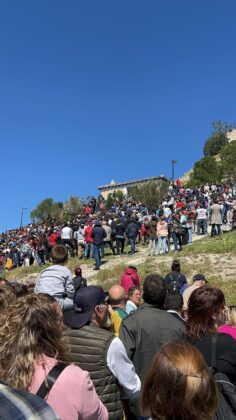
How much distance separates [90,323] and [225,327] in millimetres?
1142

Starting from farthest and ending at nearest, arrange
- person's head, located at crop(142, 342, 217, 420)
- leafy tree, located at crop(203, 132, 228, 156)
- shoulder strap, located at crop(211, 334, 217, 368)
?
leafy tree, located at crop(203, 132, 228, 156)
shoulder strap, located at crop(211, 334, 217, 368)
person's head, located at crop(142, 342, 217, 420)

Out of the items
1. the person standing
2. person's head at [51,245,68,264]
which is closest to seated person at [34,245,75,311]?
person's head at [51,245,68,264]

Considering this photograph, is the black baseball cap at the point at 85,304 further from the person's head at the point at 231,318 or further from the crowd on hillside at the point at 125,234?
the crowd on hillside at the point at 125,234

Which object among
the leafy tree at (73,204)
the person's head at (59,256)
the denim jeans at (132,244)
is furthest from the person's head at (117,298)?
the leafy tree at (73,204)

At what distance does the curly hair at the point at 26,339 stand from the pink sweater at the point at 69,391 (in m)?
0.05

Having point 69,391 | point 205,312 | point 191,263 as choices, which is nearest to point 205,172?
point 191,263

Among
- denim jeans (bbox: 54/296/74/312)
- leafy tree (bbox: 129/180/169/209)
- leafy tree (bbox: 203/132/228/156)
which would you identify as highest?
leafy tree (bbox: 203/132/228/156)

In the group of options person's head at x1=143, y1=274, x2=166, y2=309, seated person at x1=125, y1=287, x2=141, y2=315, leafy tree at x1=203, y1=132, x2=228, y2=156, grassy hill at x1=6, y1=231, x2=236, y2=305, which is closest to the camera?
person's head at x1=143, y1=274, x2=166, y2=309

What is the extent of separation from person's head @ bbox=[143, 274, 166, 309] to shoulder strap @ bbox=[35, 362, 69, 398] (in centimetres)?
203

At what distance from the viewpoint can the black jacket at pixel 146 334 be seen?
3.82 m

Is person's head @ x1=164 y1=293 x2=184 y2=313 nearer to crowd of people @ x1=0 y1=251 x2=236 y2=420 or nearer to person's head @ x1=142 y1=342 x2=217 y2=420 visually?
crowd of people @ x1=0 y1=251 x2=236 y2=420

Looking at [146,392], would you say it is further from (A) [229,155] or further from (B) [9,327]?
(A) [229,155]

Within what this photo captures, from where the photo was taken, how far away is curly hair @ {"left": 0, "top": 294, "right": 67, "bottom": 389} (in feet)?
7.14

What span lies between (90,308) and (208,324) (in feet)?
3.18
